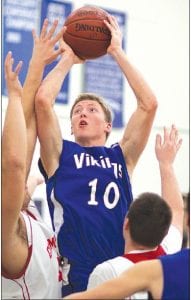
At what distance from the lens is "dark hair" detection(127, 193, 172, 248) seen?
266cm

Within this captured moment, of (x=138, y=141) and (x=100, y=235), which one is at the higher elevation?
(x=138, y=141)

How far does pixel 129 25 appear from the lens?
29.1 feet

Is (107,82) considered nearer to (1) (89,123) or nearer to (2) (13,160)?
(1) (89,123)

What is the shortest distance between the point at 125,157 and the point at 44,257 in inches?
27.4

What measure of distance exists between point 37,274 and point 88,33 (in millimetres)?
1255

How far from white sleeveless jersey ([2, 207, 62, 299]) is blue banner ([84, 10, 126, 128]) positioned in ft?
17.8

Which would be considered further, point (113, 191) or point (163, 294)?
point (113, 191)

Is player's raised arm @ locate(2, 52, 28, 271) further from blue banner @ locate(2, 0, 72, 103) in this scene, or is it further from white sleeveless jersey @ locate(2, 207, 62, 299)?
blue banner @ locate(2, 0, 72, 103)

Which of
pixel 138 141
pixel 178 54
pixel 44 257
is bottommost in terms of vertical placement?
pixel 44 257

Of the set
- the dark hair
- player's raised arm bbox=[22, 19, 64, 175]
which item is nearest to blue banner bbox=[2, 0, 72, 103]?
player's raised arm bbox=[22, 19, 64, 175]

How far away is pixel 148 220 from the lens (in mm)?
2672

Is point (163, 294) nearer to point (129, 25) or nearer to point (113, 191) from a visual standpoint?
point (113, 191)

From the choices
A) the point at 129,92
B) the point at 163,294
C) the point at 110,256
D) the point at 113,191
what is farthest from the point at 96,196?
the point at 129,92

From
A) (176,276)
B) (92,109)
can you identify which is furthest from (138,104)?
(176,276)
